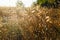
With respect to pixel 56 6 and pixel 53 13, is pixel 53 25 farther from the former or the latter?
pixel 56 6

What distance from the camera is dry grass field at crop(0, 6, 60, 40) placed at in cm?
704

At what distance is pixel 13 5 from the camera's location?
27.2 ft

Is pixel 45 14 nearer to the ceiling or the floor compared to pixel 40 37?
nearer to the ceiling

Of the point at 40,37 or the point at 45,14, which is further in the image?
the point at 45,14

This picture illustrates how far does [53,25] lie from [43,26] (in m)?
0.34

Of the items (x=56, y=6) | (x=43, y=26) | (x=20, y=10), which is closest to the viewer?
(x=43, y=26)

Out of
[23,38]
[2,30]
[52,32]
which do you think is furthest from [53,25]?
[2,30]

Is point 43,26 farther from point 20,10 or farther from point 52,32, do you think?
point 20,10

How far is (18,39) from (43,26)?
2.78 ft

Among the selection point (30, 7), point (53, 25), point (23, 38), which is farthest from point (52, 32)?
point (30, 7)

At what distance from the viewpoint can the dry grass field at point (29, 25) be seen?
7.04 m

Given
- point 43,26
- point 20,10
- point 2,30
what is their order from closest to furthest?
point 2,30 < point 43,26 < point 20,10

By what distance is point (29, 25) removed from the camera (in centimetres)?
734

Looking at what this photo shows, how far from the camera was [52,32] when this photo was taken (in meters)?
7.36
